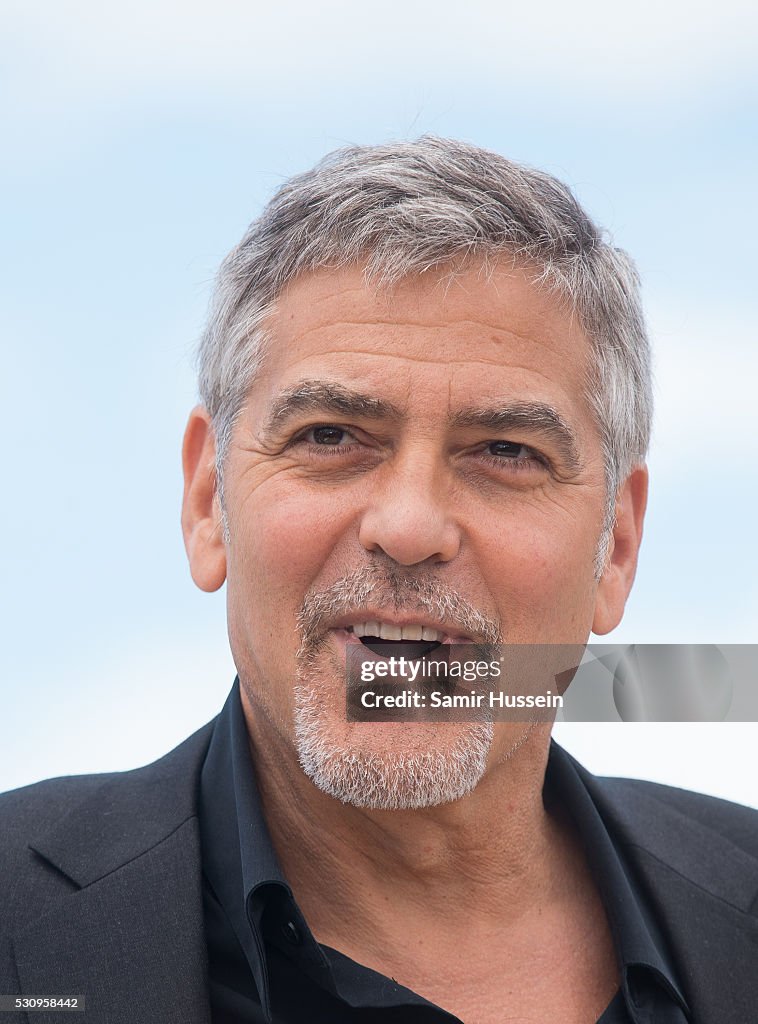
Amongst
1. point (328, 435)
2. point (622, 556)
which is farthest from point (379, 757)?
point (622, 556)

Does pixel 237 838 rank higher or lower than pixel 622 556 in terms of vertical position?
lower

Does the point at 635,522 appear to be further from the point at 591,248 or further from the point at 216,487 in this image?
the point at 216,487

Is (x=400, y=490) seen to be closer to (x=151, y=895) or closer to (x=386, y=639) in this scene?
(x=386, y=639)

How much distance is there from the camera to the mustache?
290 cm

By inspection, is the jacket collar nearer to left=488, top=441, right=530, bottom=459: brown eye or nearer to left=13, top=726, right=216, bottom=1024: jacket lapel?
left=488, top=441, right=530, bottom=459: brown eye

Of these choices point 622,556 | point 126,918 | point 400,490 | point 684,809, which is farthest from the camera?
point 684,809

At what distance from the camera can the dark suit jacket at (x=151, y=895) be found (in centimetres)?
272

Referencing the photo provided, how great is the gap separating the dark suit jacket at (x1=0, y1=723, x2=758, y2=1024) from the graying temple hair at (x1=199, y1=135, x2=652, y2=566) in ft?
2.89

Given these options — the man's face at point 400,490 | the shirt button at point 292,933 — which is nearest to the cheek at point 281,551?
the man's face at point 400,490

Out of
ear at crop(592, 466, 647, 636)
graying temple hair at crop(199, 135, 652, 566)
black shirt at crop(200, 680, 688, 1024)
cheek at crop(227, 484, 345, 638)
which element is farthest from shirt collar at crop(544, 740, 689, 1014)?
cheek at crop(227, 484, 345, 638)

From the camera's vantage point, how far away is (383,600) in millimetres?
2906

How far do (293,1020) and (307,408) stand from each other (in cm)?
146

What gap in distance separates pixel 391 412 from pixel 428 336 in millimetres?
227

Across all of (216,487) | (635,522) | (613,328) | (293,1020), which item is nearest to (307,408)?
(216,487)
